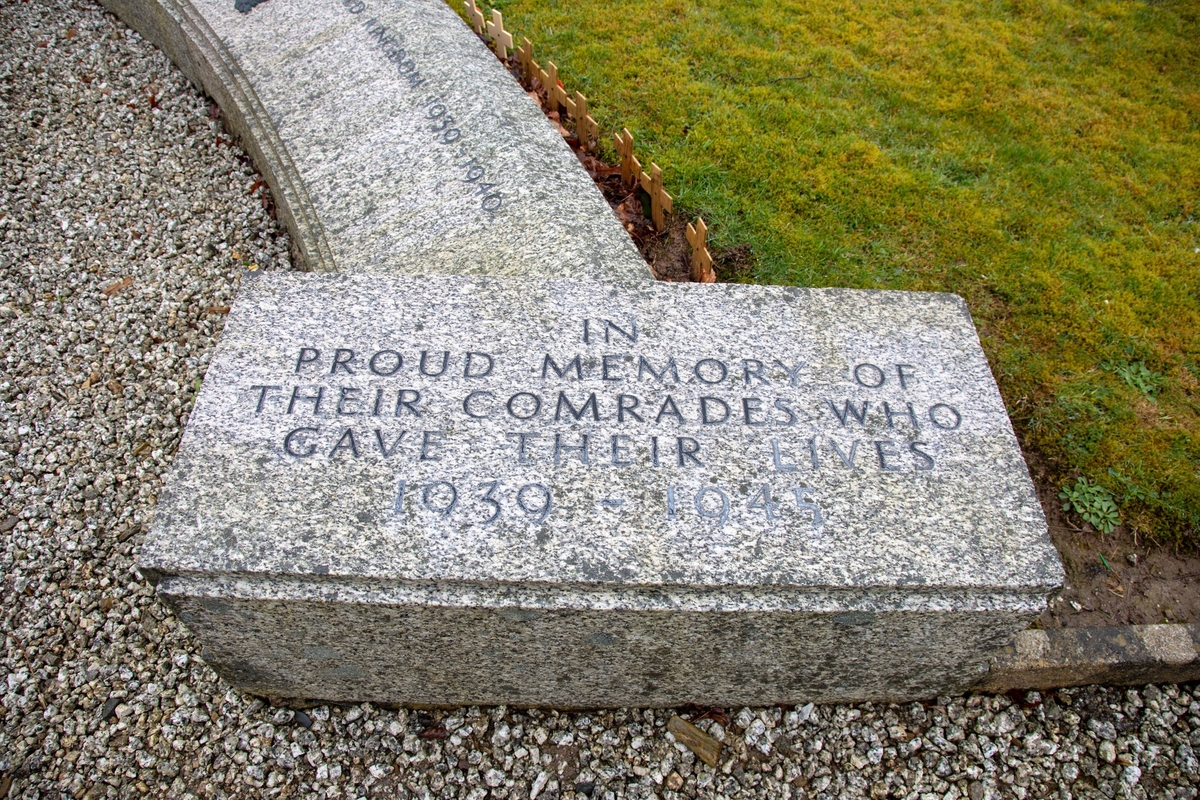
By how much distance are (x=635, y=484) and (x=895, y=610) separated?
80 cm

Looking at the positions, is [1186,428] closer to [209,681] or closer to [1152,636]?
[1152,636]

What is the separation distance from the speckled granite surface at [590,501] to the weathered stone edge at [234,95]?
1059 mm

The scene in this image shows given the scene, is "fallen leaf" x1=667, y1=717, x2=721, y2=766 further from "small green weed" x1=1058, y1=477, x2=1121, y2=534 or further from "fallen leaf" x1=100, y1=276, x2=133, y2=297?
"fallen leaf" x1=100, y1=276, x2=133, y2=297

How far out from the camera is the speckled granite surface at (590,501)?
219 centimetres

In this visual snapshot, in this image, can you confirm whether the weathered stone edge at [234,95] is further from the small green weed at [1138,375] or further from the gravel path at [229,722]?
the small green weed at [1138,375]

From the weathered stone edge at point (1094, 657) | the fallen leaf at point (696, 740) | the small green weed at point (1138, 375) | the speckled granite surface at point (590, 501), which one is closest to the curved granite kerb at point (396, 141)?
the speckled granite surface at point (590, 501)

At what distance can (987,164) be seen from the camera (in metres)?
4.62

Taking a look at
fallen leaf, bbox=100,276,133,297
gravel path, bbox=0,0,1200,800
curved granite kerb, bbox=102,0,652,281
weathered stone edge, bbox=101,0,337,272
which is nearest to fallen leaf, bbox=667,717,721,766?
gravel path, bbox=0,0,1200,800

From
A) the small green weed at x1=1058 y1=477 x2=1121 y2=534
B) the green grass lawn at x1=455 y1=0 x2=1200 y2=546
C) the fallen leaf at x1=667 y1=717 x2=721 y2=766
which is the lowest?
the fallen leaf at x1=667 y1=717 x2=721 y2=766

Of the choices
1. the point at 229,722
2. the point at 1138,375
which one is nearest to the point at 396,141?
the point at 229,722

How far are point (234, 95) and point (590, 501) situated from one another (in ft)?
12.5

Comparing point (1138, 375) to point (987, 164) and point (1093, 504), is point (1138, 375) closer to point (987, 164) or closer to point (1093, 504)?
point (1093, 504)

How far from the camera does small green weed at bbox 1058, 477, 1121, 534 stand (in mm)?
3188

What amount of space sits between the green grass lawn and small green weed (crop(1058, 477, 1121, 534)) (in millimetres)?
24
